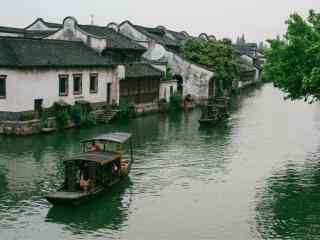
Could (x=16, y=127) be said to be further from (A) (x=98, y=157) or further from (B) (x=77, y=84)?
(A) (x=98, y=157)

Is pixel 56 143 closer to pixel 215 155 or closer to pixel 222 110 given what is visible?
pixel 215 155

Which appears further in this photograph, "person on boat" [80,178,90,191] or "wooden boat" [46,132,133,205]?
"person on boat" [80,178,90,191]

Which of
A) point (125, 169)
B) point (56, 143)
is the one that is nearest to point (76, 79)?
point (56, 143)

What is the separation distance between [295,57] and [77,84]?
76.8 feet

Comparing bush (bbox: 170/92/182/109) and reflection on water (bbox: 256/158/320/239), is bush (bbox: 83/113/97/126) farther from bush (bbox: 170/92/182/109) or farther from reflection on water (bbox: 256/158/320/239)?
reflection on water (bbox: 256/158/320/239)

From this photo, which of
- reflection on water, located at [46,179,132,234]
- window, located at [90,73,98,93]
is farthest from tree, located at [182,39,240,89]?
reflection on water, located at [46,179,132,234]

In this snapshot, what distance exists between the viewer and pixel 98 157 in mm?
24453

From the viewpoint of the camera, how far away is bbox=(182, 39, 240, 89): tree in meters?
69.7

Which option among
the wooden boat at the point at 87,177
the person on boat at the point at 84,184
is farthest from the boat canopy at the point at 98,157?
the person on boat at the point at 84,184

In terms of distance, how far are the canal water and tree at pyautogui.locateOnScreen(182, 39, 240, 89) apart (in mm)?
25734

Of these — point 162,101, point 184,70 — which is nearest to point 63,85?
point 162,101

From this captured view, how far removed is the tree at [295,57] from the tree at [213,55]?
124 feet

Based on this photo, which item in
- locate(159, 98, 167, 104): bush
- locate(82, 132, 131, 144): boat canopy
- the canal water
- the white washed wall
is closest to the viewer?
the canal water

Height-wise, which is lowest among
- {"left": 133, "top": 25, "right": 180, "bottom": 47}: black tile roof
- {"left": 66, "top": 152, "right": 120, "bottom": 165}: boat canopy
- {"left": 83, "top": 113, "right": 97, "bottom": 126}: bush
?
{"left": 66, "top": 152, "right": 120, "bottom": 165}: boat canopy
